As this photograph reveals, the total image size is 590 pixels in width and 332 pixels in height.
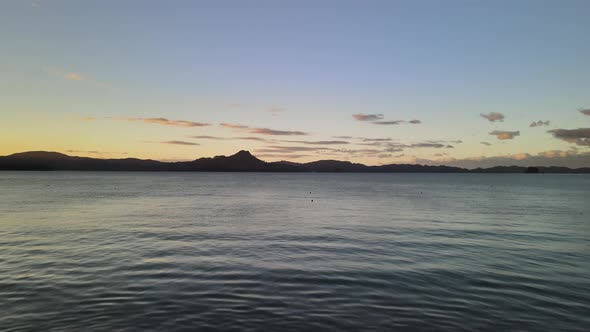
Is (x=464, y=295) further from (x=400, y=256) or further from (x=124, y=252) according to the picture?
(x=124, y=252)

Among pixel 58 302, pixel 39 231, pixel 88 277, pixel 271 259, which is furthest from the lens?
pixel 39 231

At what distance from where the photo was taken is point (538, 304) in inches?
602

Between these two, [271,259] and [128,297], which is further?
[271,259]

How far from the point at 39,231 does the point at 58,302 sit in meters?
25.3

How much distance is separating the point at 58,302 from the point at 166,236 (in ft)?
A: 58.3

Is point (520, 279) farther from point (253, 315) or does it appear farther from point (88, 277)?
point (88, 277)

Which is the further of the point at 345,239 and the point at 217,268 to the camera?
the point at 345,239

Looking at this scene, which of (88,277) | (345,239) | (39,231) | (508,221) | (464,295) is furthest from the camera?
(508,221)

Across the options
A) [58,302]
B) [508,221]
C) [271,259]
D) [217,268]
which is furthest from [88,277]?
[508,221]

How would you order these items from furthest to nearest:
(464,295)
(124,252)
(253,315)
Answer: (124,252), (464,295), (253,315)

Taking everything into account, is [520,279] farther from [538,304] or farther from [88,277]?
[88,277]

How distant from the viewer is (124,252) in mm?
25328

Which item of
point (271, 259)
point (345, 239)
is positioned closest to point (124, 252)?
point (271, 259)

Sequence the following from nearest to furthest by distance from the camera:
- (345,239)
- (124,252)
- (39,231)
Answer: (124,252), (345,239), (39,231)
